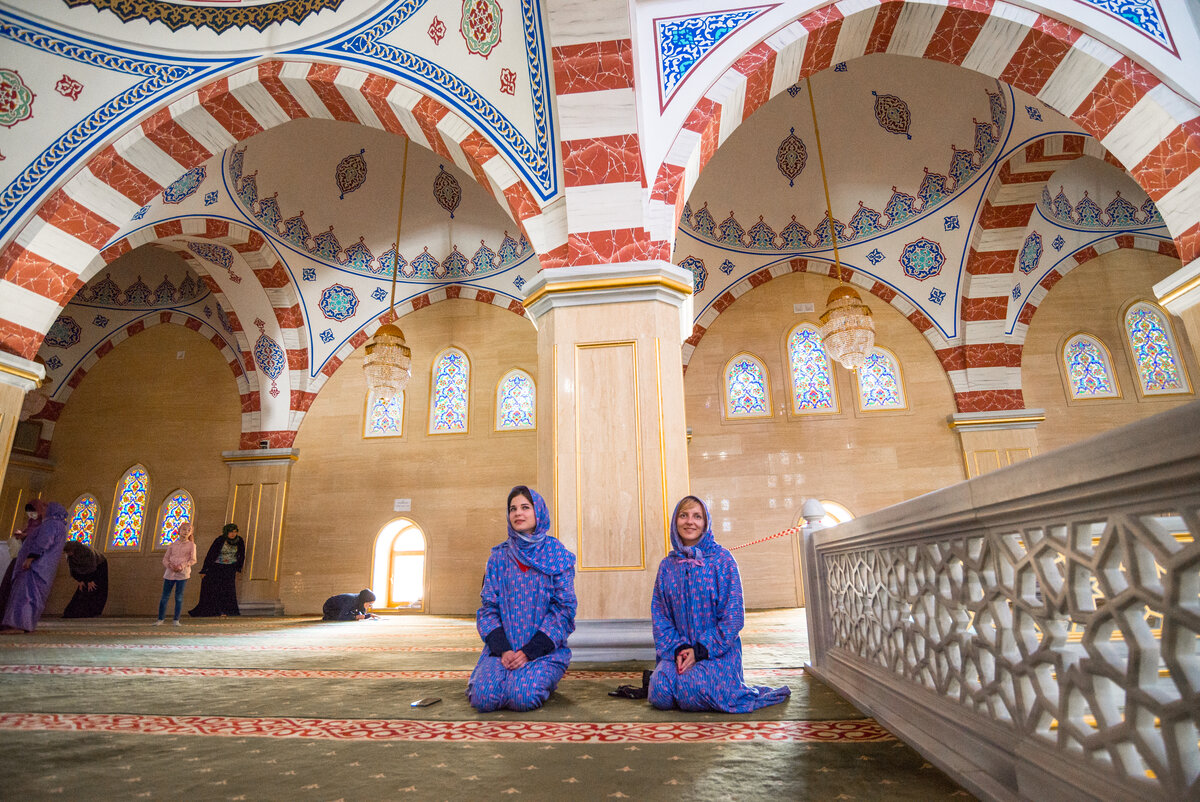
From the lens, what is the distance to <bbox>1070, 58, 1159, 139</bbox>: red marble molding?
406 centimetres

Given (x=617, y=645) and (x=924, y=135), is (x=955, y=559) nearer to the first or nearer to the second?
(x=617, y=645)

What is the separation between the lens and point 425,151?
7.87 meters

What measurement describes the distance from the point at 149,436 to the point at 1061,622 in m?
10.5

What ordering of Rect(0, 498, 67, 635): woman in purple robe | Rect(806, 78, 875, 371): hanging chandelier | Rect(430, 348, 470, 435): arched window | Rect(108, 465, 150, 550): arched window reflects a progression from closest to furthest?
Rect(0, 498, 67, 635): woman in purple robe < Rect(806, 78, 875, 371): hanging chandelier < Rect(430, 348, 470, 435): arched window < Rect(108, 465, 150, 550): arched window

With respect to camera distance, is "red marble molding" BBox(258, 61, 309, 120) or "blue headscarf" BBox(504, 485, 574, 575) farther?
"red marble molding" BBox(258, 61, 309, 120)

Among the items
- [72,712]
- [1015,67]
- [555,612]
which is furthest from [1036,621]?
[1015,67]

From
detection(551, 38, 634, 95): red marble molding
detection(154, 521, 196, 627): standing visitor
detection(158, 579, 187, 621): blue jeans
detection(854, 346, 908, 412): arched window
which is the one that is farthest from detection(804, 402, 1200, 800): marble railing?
detection(158, 579, 187, 621): blue jeans

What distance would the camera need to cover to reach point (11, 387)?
4820mm

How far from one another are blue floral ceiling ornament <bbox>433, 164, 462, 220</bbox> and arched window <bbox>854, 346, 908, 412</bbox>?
18.5ft

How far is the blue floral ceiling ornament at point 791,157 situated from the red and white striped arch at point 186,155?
444cm

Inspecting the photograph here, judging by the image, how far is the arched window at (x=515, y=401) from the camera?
8117 mm

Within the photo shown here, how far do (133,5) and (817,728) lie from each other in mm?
7000

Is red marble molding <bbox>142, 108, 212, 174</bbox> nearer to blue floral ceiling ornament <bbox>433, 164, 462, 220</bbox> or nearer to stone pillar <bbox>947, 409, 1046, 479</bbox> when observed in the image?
blue floral ceiling ornament <bbox>433, 164, 462, 220</bbox>

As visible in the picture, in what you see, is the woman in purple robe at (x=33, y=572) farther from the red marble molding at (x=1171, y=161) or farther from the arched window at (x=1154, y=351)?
the arched window at (x=1154, y=351)
